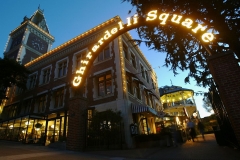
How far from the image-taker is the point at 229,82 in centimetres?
493

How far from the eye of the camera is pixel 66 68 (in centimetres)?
1788

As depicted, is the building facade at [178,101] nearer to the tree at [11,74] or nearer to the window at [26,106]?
the window at [26,106]

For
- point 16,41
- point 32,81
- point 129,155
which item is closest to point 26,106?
point 32,81

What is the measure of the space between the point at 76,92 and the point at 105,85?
586 cm

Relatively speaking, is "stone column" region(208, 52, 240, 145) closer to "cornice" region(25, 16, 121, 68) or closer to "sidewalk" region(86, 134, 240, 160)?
"sidewalk" region(86, 134, 240, 160)

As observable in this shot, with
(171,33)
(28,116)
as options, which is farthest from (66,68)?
(171,33)

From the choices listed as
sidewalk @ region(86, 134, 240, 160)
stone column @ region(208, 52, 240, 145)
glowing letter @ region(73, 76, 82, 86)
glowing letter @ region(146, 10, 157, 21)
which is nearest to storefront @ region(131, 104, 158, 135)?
sidewalk @ region(86, 134, 240, 160)

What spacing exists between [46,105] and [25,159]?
1367 cm

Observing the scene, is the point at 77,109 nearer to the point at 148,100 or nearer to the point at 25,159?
the point at 25,159

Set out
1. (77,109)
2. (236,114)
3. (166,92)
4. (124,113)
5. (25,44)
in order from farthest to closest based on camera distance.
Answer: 1. (166,92)
2. (25,44)
3. (124,113)
4. (77,109)
5. (236,114)

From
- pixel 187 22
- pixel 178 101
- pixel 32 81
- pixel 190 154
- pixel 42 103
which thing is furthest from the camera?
pixel 178 101

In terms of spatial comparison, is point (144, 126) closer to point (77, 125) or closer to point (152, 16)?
point (77, 125)

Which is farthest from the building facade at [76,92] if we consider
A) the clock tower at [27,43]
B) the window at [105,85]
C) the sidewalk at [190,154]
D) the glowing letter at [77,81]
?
the clock tower at [27,43]

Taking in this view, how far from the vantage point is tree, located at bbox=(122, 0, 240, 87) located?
7.07 meters
